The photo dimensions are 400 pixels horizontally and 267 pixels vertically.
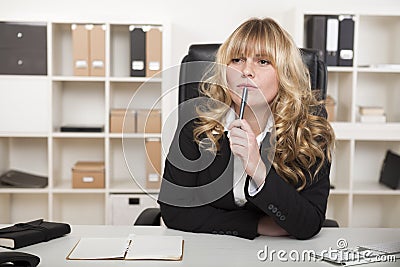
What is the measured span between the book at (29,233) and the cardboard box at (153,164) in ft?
0.95

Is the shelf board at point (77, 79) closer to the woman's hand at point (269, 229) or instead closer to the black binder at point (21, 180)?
the black binder at point (21, 180)

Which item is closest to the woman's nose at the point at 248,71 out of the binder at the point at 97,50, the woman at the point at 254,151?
the woman at the point at 254,151

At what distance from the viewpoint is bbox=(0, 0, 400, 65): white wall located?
3695mm

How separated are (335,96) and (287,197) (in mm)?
2233

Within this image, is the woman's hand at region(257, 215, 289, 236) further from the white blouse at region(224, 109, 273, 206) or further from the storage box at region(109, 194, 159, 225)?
the storage box at region(109, 194, 159, 225)

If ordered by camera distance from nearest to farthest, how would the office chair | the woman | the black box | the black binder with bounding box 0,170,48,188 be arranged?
the woman
the office chair
the black box
the black binder with bounding box 0,170,48,188

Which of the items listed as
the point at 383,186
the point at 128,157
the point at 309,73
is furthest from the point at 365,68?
the point at 128,157

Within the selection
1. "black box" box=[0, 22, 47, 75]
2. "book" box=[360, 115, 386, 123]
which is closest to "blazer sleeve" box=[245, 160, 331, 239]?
"book" box=[360, 115, 386, 123]

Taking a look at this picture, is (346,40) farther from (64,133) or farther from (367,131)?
(64,133)

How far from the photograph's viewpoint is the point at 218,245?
164cm

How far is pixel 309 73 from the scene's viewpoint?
2131 millimetres

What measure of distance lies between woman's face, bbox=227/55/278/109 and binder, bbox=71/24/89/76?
1.92 m

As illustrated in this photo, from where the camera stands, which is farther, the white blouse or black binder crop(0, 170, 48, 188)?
black binder crop(0, 170, 48, 188)

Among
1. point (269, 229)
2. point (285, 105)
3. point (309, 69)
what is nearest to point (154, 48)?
point (309, 69)
